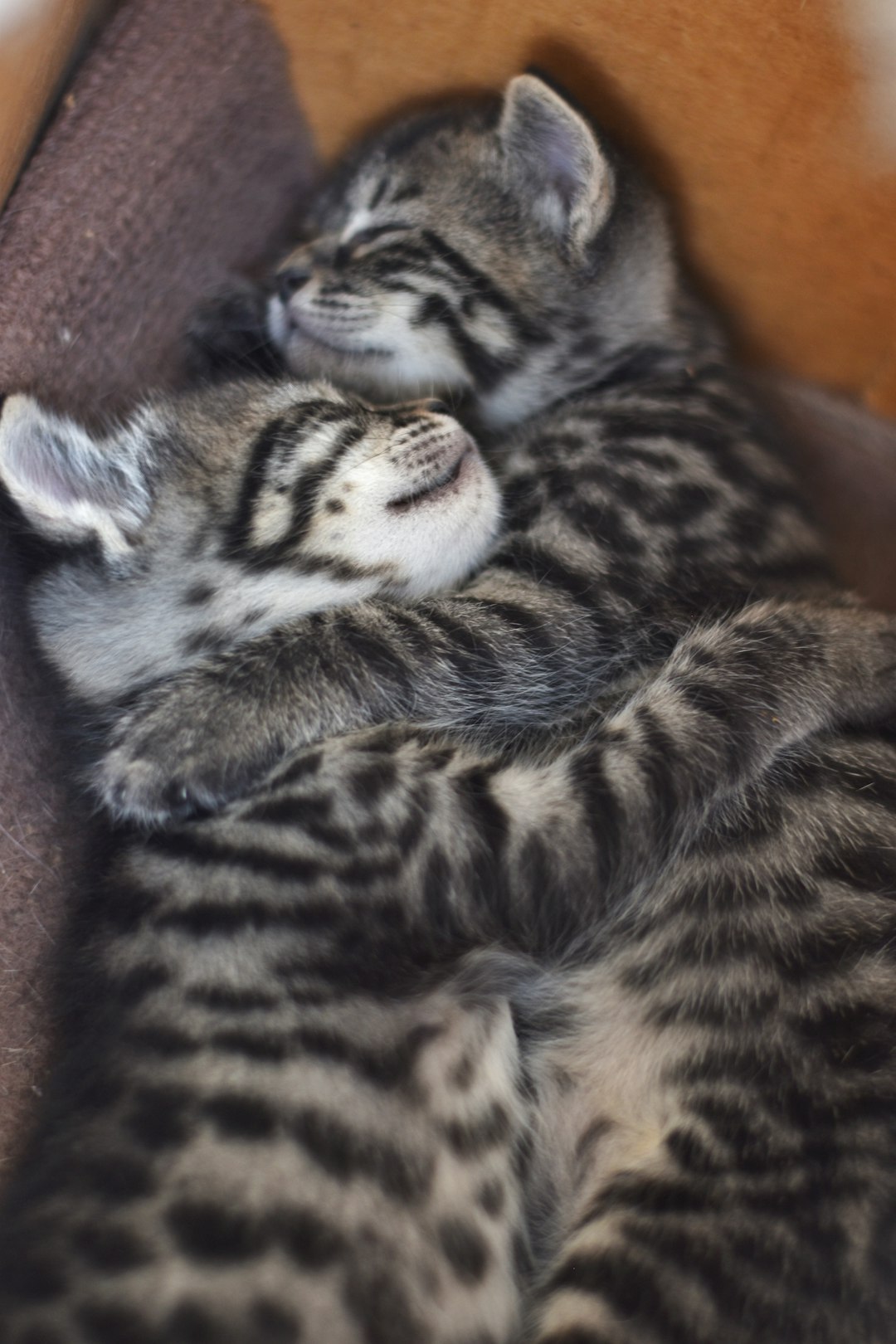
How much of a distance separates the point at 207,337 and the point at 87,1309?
1896 mm

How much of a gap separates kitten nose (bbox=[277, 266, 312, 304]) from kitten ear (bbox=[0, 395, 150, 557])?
1.95ft

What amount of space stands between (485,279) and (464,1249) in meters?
1.84

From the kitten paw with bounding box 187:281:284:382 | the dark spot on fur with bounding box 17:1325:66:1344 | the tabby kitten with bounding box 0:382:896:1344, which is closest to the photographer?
the dark spot on fur with bounding box 17:1325:66:1344

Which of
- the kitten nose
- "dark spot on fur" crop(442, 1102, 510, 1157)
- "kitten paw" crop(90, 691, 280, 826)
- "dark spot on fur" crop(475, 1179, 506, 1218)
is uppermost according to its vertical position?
the kitten nose

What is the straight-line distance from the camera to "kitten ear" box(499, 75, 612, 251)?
7.54 feet

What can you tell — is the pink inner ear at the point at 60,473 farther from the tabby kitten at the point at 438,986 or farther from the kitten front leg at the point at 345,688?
the kitten front leg at the point at 345,688

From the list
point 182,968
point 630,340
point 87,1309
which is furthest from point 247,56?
point 87,1309

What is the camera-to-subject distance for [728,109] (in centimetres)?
228

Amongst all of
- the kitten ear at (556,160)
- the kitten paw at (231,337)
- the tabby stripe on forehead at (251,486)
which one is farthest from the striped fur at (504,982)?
the kitten ear at (556,160)

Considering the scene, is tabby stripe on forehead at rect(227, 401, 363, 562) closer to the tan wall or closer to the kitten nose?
the kitten nose

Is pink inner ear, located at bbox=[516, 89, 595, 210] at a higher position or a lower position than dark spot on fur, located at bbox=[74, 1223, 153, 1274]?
higher

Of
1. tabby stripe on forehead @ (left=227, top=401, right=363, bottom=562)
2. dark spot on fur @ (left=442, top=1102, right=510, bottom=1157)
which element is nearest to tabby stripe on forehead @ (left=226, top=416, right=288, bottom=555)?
tabby stripe on forehead @ (left=227, top=401, right=363, bottom=562)

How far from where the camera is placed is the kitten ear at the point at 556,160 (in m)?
2.30

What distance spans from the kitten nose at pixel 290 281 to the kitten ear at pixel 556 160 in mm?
497
